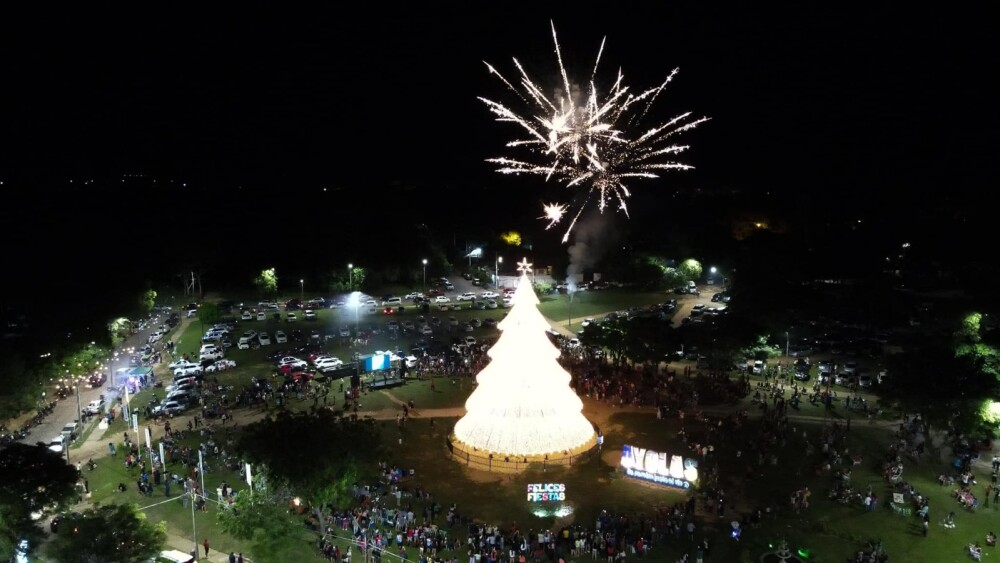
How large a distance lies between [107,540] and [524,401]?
63.9 ft

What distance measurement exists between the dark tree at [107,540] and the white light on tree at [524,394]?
1708cm

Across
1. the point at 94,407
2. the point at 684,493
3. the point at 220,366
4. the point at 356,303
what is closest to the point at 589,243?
the point at 356,303

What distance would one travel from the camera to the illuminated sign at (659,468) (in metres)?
34.7

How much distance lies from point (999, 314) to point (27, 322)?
265ft

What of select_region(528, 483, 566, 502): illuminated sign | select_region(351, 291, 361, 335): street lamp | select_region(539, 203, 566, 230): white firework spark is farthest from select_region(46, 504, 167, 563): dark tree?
select_region(539, 203, 566, 230): white firework spark

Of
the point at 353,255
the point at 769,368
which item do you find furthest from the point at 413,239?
the point at 769,368

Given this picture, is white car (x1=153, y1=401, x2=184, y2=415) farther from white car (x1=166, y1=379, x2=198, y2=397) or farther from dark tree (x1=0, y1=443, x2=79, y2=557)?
dark tree (x1=0, y1=443, x2=79, y2=557)

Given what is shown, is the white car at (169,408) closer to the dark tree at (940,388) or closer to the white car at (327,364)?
the white car at (327,364)

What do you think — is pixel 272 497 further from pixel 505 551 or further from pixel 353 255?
pixel 353 255

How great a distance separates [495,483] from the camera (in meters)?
35.4

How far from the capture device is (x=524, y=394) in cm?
3631

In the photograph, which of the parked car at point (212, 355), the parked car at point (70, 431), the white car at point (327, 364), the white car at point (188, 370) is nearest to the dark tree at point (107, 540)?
the parked car at point (70, 431)

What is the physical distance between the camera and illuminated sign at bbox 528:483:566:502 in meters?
33.1

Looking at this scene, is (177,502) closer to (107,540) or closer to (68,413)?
(107,540)
